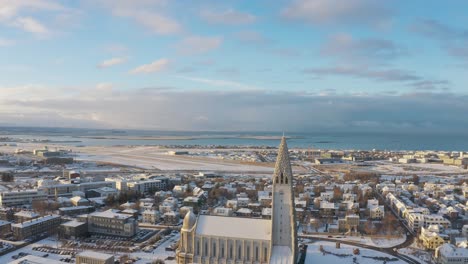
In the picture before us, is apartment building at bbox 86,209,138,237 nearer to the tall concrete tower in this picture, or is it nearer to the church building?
the church building

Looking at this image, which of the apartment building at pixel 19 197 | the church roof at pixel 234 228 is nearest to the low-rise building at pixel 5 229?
the apartment building at pixel 19 197

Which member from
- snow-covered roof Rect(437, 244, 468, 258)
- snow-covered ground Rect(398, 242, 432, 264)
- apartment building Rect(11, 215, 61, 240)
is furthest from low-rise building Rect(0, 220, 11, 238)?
snow-covered roof Rect(437, 244, 468, 258)

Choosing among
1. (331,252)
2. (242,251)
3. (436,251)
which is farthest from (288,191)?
(436,251)

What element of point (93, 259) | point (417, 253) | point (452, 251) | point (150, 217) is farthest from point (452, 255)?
point (150, 217)

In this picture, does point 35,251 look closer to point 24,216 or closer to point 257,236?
point 24,216

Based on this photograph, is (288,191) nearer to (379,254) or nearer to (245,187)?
(379,254)

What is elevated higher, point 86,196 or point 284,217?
point 284,217

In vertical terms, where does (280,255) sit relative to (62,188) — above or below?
above
